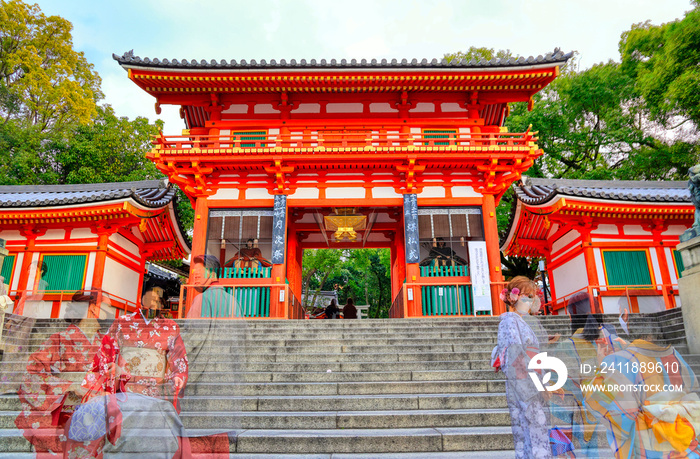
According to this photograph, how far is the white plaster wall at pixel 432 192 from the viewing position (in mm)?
12055

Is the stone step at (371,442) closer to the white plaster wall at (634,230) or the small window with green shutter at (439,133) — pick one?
the small window with green shutter at (439,133)

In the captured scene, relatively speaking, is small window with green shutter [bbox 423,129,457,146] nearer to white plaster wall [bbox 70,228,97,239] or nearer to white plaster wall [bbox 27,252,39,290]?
white plaster wall [bbox 70,228,97,239]

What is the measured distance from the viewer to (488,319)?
8852mm

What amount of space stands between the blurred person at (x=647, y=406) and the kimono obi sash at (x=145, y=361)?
11.1 ft

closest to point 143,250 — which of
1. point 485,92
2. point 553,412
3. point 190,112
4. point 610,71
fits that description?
point 190,112

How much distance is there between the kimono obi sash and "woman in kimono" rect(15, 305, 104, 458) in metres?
0.27

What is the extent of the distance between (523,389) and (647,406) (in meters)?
0.88

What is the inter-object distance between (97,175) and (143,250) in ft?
27.4

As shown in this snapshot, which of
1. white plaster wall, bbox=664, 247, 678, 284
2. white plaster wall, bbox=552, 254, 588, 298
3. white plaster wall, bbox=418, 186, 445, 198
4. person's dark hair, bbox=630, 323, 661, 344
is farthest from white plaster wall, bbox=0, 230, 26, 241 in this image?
white plaster wall, bbox=664, 247, 678, 284

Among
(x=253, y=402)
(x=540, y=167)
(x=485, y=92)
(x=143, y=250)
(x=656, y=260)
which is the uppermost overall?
(x=540, y=167)

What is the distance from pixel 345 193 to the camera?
483 inches

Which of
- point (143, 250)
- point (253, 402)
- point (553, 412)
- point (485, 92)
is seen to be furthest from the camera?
point (143, 250)

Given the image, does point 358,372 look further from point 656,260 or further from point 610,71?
point 610,71

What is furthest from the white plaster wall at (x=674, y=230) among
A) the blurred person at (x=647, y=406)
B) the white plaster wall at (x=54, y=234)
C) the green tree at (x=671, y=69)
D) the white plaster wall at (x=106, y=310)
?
the white plaster wall at (x=54, y=234)
